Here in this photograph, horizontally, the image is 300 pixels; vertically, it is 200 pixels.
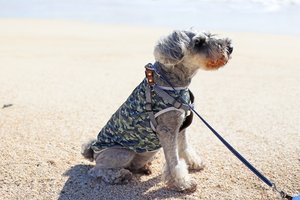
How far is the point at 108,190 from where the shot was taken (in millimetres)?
5430

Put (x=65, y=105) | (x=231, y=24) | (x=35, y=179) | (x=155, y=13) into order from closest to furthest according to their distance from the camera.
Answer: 1. (x=35, y=179)
2. (x=65, y=105)
3. (x=231, y=24)
4. (x=155, y=13)

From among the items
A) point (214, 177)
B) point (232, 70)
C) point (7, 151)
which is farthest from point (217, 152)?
point (232, 70)

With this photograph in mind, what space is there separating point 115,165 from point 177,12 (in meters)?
27.1

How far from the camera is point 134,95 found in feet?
17.7

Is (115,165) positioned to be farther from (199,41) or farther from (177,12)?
(177,12)

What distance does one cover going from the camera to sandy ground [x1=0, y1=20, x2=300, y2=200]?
5.59 m

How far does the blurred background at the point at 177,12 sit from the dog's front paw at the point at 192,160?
66.1 feet

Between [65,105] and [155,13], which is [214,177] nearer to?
[65,105]

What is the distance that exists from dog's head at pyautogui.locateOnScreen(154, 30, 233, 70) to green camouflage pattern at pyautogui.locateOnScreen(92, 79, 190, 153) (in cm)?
34

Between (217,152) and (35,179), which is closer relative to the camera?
(35,179)

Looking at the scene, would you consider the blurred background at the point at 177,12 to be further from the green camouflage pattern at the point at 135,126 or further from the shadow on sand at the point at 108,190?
the shadow on sand at the point at 108,190

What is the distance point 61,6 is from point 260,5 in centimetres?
1456

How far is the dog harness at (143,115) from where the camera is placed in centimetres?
517

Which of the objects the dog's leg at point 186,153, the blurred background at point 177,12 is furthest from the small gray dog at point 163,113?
the blurred background at point 177,12
